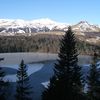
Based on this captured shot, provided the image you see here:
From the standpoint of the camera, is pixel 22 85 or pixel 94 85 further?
pixel 22 85

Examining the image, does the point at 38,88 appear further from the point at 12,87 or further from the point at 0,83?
the point at 0,83

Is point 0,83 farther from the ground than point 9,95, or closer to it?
farther from the ground

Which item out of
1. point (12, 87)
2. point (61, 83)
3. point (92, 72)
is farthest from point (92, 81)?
point (12, 87)

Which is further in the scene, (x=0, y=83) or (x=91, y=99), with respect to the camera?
(x=91, y=99)

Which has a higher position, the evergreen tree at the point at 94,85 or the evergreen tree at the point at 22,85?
the evergreen tree at the point at 94,85

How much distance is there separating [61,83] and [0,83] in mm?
5272

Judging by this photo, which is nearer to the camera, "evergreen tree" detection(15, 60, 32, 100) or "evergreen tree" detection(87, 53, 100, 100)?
"evergreen tree" detection(87, 53, 100, 100)

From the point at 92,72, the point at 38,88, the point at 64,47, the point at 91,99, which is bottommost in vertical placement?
the point at 38,88

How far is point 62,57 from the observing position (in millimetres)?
32812

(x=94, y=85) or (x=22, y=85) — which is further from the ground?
(x=94, y=85)

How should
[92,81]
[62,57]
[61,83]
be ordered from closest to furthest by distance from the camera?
1. [61,83]
2. [62,57]
3. [92,81]

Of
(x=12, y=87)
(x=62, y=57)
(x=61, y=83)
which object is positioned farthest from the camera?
(x=12, y=87)

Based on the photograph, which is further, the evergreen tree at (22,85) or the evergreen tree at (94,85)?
the evergreen tree at (22,85)

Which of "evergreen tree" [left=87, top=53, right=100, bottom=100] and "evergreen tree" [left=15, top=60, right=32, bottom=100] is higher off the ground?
"evergreen tree" [left=87, top=53, right=100, bottom=100]
